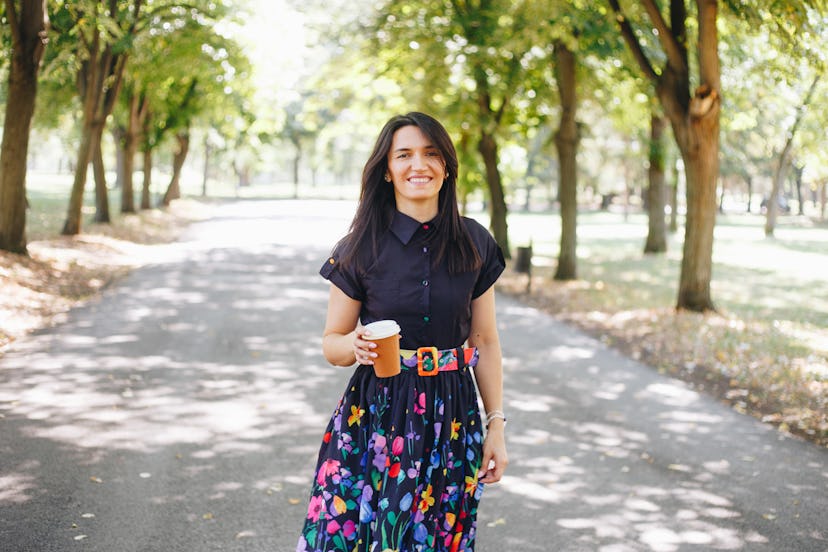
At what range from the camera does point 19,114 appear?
51.3 ft

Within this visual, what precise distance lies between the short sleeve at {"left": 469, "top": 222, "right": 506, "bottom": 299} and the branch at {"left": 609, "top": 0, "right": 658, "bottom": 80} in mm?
11189

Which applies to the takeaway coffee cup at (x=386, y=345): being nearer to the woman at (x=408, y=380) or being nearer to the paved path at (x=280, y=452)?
the woman at (x=408, y=380)

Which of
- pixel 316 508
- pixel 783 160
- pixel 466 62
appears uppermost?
pixel 466 62

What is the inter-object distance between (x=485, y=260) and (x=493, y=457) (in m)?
0.69

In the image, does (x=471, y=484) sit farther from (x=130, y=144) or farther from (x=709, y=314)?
(x=130, y=144)

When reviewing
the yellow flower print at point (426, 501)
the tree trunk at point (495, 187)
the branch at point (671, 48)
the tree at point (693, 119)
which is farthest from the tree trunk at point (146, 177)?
the yellow flower print at point (426, 501)

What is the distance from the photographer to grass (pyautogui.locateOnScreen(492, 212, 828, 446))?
A: 29.0ft

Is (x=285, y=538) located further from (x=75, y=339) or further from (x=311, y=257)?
(x=311, y=257)

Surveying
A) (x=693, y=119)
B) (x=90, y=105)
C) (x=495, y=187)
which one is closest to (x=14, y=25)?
(x=90, y=105)

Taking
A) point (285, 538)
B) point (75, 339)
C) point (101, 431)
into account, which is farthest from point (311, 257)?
point (285, 538)

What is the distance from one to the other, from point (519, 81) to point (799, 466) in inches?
570

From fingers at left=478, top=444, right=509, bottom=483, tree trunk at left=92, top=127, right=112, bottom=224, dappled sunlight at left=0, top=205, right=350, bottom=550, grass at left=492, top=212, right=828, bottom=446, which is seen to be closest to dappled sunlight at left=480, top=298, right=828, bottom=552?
grass at left=492, top=212, right=828, bottom=446

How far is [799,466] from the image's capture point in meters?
6.61

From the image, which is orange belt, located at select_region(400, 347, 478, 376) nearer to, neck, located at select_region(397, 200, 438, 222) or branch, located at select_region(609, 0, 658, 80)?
neck, located at select_region(397, 200, 438, 222)
